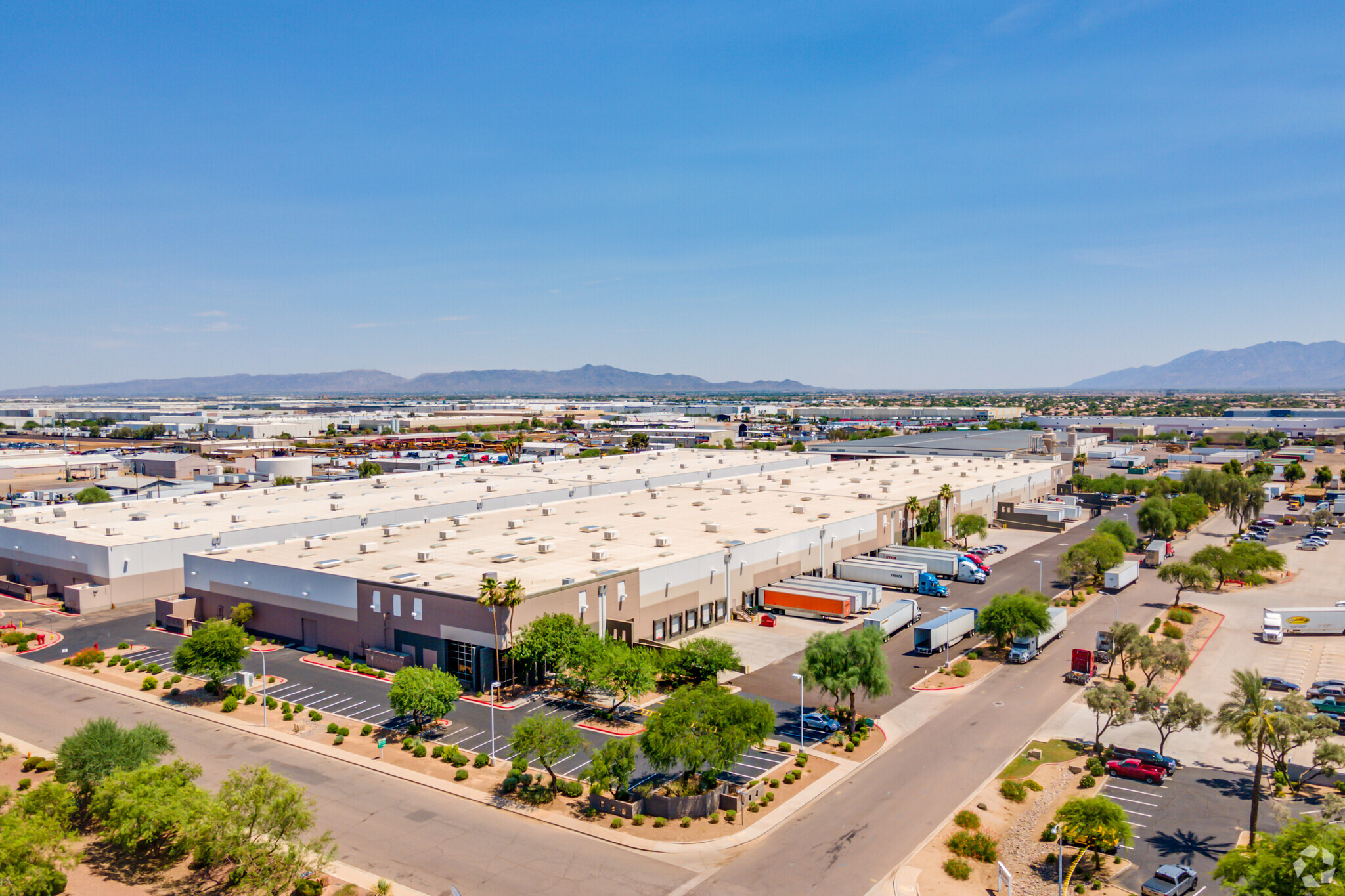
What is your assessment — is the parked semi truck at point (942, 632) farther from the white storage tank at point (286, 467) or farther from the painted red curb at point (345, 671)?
the white storage tank at point (286, 467)

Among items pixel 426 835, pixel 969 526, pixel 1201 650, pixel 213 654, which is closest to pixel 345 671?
pixel 213 654

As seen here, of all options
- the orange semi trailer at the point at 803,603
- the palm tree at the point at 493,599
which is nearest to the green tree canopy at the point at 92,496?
the palm tree at the point at 493,599

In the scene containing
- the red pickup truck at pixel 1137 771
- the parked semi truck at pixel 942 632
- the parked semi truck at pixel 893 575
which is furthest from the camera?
the parked semi truck at pixel 893 575

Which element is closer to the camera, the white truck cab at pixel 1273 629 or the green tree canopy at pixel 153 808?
the green tree canopy at pixel 153 808

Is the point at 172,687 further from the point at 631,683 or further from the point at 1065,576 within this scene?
the point at 1065,576

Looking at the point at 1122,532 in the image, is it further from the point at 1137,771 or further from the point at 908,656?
the point at 1137,771

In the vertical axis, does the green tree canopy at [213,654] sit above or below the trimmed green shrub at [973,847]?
above

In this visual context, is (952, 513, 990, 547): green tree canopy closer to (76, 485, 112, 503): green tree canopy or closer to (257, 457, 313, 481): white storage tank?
(257, 457, 313, 481): white storage tank
